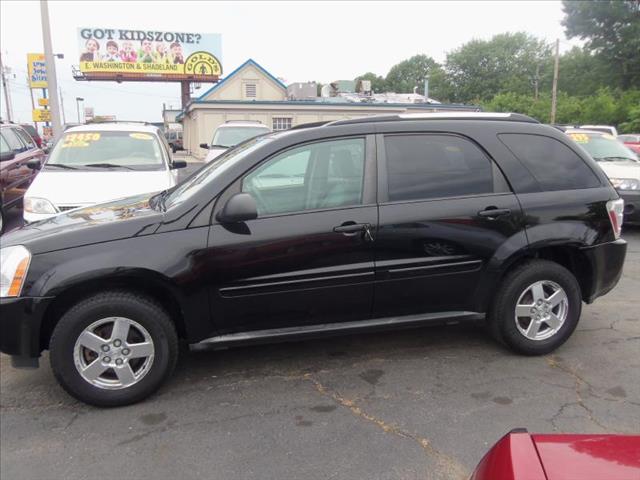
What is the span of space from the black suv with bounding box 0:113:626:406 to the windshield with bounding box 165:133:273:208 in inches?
1.1

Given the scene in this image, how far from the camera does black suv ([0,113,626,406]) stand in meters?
3.19

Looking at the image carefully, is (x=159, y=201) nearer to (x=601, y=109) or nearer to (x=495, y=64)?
(x=601, y=109)

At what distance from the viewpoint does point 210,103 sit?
91.2 ft

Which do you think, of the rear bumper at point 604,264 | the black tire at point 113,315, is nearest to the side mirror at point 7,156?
the black tire at point 113,315

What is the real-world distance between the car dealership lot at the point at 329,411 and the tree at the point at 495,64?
211 ft

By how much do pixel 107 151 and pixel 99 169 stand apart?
1.97ft

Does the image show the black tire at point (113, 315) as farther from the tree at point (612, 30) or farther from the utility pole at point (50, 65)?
the tree at point (612, 30)

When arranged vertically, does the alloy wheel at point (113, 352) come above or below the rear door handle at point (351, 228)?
below

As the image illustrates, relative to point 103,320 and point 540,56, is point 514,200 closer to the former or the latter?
point 103,320

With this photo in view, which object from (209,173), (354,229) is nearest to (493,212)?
(354,229)

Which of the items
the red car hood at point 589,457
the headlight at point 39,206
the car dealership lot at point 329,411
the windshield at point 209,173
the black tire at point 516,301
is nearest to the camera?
the red car hood at point 589,457

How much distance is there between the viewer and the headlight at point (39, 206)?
5812 millimetres

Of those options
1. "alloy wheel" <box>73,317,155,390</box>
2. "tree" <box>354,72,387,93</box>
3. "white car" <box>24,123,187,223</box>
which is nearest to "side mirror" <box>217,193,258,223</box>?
"alloy wheel" <box>73,317,155,390</box>

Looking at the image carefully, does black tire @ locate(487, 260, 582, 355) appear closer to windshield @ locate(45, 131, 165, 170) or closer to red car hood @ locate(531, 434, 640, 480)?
red car hood @ locate(531, 434, 640, 480)
